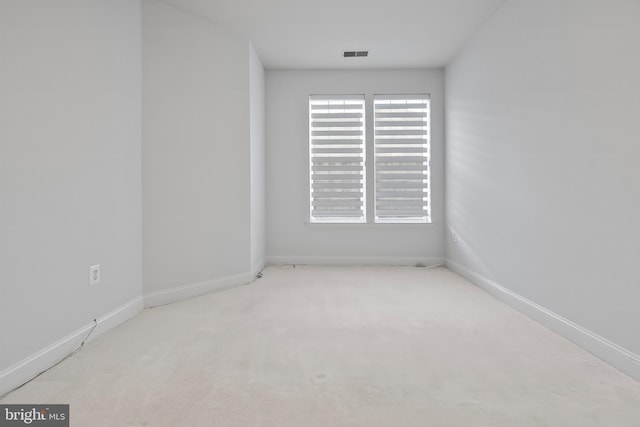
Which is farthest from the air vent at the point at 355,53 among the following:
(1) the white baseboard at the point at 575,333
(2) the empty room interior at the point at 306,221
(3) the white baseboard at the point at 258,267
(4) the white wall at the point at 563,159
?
(1) the white baseboard at the point at 575,333

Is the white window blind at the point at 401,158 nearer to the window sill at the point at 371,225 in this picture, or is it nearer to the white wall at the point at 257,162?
the window sill at the point at 371,225

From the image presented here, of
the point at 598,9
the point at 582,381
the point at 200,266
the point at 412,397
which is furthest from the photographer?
the point at 200,266

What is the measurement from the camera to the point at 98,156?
92.2 inches

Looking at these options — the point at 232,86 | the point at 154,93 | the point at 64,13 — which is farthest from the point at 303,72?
the point at 64,13

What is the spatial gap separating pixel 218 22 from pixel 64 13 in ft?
5.31

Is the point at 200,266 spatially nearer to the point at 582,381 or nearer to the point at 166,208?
the point at 166,208

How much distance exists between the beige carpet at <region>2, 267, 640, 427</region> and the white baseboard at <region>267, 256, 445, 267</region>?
1.80m

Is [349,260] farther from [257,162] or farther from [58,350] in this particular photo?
[58,350]

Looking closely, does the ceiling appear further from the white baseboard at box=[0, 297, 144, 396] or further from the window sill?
the white baseboard at box=[0, 297, 144, 396]

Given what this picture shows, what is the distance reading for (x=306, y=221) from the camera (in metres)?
4.74

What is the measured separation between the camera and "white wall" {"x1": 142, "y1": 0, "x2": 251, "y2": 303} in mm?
2994

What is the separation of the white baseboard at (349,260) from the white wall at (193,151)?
1062mm

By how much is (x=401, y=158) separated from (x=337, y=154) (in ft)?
2.93

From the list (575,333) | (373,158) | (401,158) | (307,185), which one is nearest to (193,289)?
(307,185)
